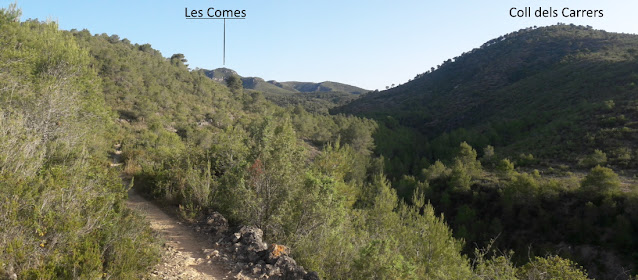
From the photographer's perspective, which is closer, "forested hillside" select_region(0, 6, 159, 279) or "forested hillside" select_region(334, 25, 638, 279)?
"forested hillside" select_region(0, 6, 159, 279)

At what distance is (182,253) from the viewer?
4.96 m

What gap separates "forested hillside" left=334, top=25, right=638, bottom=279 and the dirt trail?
29.5 feet

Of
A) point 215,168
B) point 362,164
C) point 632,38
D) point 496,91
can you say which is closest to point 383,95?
point 496,91

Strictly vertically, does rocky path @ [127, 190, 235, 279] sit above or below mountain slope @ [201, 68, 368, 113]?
below

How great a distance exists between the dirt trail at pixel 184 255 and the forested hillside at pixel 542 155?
899 cm

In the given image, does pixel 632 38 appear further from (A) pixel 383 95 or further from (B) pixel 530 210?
(B) pixel 530 210

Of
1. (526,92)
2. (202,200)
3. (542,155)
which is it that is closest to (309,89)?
(526,92)

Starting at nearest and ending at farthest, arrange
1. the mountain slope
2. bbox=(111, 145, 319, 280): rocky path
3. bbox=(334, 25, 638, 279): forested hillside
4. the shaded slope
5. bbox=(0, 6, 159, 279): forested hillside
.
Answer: bbox=(0, 6, 159, 279): forested hillside, bbox=(111, 145, 319, 280): rocky path, bbox=(334, 25, 638, 279): forested hillside, the shaded slope, the mountain slope

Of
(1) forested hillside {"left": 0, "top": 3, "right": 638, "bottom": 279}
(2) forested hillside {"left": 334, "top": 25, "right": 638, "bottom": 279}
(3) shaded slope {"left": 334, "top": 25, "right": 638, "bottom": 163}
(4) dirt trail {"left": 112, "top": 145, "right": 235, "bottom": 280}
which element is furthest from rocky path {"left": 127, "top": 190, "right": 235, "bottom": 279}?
(3) shaded slope {"left": 334, "top": 25, "right": 638, "bottom": 163}

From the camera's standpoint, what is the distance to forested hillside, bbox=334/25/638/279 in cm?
2003

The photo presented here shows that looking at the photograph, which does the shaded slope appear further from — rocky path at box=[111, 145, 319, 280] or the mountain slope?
rocky path at box=[111, 145, 319, 280]

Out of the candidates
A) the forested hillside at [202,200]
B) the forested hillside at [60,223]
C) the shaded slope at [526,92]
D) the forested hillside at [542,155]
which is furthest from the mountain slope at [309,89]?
the forested hillside at [60,223]

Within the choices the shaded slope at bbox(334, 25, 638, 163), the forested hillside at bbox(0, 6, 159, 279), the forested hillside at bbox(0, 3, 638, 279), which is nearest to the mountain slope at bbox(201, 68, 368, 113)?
the shaded slope at bbox(334, 25, 638, 163)

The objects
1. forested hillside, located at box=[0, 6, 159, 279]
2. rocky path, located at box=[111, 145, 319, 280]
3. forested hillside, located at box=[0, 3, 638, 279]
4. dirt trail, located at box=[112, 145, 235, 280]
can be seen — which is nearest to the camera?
forested hillside, located at box=[0, 6, 159, 279]
